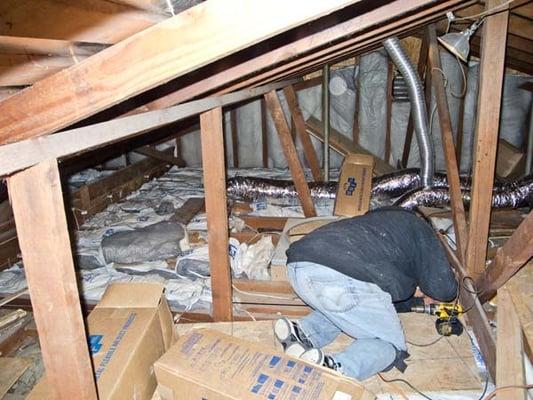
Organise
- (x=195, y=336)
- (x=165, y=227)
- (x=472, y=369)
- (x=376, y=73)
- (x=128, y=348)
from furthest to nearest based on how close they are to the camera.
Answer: (x=376, y=73) → (x=165, y=227) → (x=472, y=369) → (x=195, y=336) → (x=128, y=348)

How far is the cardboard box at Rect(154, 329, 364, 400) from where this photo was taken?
4.67ft

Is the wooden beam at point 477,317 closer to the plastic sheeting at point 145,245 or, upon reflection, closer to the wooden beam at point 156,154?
the plastic sheeting at point 145,245

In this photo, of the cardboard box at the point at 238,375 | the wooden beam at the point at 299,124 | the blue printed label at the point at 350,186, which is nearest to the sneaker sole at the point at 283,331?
the cardboard box at the point at 238,375

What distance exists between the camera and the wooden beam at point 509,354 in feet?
5.33

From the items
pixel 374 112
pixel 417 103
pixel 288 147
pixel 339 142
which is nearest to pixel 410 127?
pixel 374 112

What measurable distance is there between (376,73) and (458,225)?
3.22 m

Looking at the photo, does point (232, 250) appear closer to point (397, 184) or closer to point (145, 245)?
point (145, 245)

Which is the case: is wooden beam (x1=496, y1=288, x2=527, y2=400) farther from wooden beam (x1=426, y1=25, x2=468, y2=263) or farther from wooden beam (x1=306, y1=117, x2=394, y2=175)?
wooden beam (x1=306, y1=117, x2=394, y2=175)

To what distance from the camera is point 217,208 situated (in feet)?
6.43

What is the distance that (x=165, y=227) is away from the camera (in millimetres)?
2941

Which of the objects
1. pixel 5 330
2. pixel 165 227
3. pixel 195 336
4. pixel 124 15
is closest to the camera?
pixel 124 15

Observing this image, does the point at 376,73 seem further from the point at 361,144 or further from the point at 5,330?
the point at 5,330

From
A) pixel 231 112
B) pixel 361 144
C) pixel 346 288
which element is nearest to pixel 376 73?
pixel 361 144

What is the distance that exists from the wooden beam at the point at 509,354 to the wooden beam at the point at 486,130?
0.98 feet
